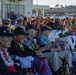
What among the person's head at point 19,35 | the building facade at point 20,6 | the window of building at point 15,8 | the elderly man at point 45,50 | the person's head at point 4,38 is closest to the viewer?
the person's head at point 4,38

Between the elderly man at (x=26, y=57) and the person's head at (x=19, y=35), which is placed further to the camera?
the person's head at (x=19, y=35)

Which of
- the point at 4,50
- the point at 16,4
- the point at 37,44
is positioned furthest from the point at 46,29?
the point at 16,4

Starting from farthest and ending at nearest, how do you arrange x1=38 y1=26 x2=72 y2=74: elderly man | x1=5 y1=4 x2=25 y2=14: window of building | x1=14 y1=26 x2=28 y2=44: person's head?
x1=5 y1=4 x2=25 y2=14: window of building → x1=38 y1=26 x2=72 y2=74: elderly man → x1=14 y1=26 x2=28 y2=44: person's head

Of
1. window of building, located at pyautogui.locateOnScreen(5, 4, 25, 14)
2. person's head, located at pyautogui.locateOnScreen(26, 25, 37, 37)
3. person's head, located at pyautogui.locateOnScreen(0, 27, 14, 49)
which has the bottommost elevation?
window of building, located at pyautogui.locateOnScreen(5, 4, 25, 14)

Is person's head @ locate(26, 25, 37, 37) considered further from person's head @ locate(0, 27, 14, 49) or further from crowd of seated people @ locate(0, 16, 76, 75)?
person's head @ locate(0, 27, 14, 49)

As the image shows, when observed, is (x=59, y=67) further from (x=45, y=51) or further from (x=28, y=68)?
(x=28, y=68)

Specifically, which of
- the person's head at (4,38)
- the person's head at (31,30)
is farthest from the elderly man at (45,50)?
the person's head at (4,38)

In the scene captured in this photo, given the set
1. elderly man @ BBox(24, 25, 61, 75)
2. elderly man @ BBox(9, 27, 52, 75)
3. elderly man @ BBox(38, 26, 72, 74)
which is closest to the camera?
elderly man @ BBox(9, 27, 52, 75)

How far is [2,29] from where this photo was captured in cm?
496

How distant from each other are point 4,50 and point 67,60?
2.88 meters

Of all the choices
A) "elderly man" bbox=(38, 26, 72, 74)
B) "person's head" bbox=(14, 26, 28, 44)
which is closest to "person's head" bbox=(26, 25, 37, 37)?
"elderly man" bbox=(38, 26, 72, 74)

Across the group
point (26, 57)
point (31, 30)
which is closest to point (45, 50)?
point (31, 30)

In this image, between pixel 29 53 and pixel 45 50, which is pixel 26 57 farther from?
pixel 45 50

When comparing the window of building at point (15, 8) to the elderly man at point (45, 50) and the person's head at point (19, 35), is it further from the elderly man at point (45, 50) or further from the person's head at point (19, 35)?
the person's head at point (19, 35)
